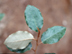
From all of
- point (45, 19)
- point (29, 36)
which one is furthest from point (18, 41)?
point (45, 19)

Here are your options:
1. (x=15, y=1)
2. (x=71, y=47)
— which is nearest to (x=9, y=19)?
(x=15, y=1)

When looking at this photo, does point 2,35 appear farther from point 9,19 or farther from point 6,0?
point 6,0

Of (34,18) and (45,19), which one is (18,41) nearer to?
(34,18)

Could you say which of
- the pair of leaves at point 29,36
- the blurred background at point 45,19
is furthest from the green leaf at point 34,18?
the blurred background at point 45,19

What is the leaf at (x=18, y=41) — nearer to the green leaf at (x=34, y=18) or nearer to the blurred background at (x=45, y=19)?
the green leaf at (x=34, y=18)

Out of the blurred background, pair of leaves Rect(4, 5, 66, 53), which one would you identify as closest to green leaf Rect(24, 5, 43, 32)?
pair of leaves Rect(4, 5, 66, 53)

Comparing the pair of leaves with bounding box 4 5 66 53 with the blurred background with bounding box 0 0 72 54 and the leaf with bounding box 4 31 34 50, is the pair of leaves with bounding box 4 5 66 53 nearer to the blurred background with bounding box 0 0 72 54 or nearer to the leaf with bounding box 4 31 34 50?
the leaf with bounding box 4 31 34 50
